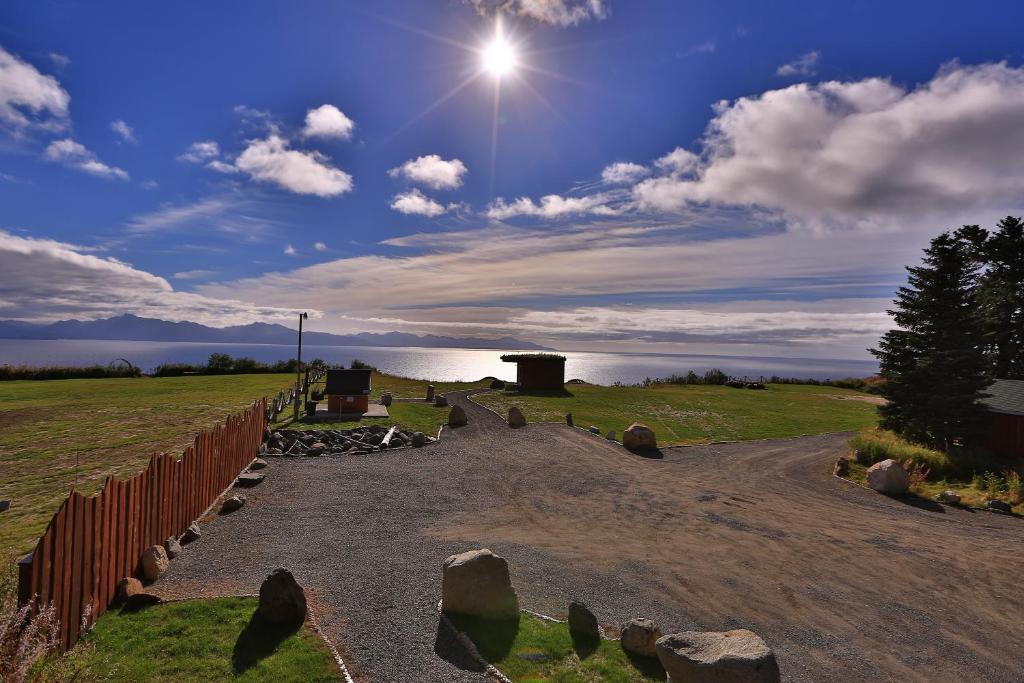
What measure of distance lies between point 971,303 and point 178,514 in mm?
33307

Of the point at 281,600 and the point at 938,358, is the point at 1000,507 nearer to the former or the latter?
the point at 938,358

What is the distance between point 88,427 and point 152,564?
1824 cm

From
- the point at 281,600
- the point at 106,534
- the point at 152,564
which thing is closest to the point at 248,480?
the point at 152,564

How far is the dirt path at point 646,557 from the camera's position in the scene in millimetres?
9039

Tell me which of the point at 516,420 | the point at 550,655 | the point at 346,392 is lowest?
the point at 550,655

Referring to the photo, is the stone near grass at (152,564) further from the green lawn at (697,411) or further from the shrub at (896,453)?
the shrub at (896,453)

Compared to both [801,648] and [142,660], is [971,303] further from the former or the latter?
[142,660]

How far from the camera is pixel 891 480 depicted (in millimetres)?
20234

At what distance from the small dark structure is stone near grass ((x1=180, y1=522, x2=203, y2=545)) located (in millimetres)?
35115

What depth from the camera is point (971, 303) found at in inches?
962

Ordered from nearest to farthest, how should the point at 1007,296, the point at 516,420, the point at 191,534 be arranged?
1. the point at 191,534
2. the point at 516,420
3. the point at 1007,296

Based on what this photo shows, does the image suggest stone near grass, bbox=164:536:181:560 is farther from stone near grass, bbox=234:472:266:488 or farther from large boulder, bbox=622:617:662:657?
large boulder, bbox=622:617:662:657

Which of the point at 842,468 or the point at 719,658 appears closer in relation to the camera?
the point at 719,658

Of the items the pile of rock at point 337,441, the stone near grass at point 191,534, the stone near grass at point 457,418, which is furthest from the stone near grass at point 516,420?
the stone near grass at point 191,534
